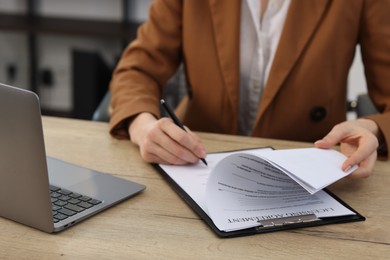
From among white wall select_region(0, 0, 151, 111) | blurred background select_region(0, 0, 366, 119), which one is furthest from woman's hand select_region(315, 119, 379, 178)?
white wall select_region(0, 0, 151, 111)

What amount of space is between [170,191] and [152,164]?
121 mm

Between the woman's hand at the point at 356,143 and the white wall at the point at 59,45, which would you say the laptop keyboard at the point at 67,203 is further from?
the white wall at the point at 59,45

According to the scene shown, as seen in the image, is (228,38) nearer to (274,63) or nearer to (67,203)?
(274,63)

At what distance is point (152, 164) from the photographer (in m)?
1.00

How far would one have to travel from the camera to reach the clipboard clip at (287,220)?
780 mm

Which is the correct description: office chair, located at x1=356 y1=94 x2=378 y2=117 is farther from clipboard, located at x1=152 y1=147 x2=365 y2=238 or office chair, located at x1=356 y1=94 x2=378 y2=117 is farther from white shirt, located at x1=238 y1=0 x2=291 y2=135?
clipboard, located at x1=152 y1=147 x2=365 y2=238

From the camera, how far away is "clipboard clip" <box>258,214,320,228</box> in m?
0.78

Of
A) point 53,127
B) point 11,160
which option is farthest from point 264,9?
point 11,160

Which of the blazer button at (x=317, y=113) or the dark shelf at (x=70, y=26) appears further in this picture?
the dark shelf at (x=70, y=26)

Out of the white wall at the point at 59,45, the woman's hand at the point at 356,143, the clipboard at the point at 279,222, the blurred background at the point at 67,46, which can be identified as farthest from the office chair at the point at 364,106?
the white wall at the point at 59,45

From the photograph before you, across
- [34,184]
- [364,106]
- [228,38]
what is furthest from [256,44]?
[34,184]

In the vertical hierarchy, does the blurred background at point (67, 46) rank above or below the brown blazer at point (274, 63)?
below

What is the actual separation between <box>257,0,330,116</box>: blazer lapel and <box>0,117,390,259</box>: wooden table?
408mm

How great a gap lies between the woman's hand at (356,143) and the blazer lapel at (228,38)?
360mm
